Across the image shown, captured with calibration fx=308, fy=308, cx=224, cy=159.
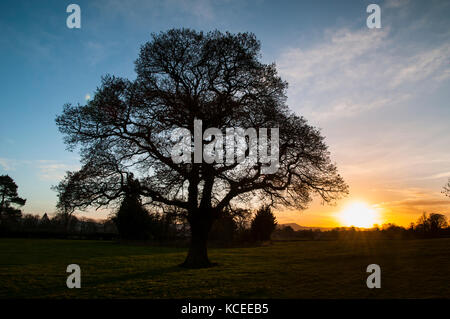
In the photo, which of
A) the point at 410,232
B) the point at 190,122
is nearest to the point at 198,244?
the point at 190,122

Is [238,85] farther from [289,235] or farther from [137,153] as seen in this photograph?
[289,235]

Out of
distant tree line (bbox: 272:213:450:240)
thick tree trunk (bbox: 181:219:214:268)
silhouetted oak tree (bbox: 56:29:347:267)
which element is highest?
silhouetted oak tree (bbox: 56:29:347:267)

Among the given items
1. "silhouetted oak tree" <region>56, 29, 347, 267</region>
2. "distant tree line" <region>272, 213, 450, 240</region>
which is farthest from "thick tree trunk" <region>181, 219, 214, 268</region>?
"distant tree line" <region>272, 213, 450, 240</region>

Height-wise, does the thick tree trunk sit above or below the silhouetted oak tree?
below

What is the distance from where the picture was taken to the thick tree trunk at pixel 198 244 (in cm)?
2100

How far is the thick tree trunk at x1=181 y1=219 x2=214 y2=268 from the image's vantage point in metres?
→ 21.0

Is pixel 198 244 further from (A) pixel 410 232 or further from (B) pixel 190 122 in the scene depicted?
(A) pixel 410 232

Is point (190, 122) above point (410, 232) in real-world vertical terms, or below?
above

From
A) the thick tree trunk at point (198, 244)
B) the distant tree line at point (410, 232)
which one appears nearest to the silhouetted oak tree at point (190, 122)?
the thick tree trunk at point (198, 244)

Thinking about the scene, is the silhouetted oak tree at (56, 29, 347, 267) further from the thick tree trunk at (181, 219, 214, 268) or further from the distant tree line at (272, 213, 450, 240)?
the distant tree line at (272, 213, 450, 240)

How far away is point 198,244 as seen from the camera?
21297mm

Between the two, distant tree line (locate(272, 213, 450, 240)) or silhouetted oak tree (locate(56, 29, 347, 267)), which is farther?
distant tree line (locate(272, 213, 450, 240))
